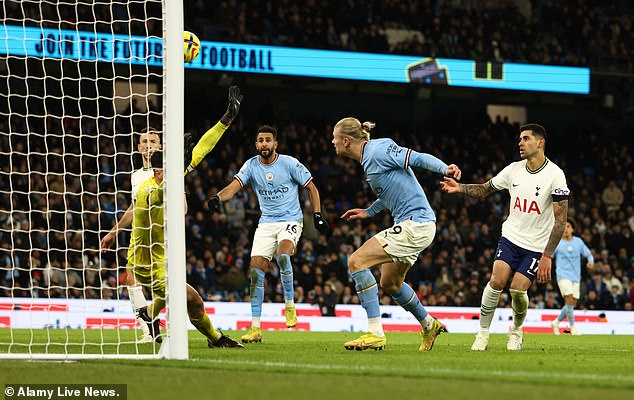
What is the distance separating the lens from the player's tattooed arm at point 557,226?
9.70 meters

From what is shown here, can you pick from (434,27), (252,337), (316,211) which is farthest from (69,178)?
(434,27)

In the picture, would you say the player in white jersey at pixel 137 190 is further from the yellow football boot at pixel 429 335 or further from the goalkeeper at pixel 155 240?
the yellow football boot at pixel 429 335

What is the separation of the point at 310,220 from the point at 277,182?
13.3 metres

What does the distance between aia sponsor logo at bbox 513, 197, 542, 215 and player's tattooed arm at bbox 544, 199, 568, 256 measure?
311 millimetres

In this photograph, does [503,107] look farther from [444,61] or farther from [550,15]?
[444,61]

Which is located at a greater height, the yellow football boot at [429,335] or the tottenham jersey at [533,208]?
the tottenham jersey at [533,208]

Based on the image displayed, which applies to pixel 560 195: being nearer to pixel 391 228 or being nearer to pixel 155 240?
pixel 391 228

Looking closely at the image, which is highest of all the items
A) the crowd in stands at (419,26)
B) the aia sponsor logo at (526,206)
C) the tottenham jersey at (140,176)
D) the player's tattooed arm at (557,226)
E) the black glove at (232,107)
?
the crowd in stands at (419,26)

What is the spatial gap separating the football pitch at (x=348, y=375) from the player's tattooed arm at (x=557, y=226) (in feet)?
3.55

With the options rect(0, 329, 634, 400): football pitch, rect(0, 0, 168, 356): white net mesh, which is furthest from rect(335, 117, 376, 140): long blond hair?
rect(0, 0, 168, 356): white net mesh

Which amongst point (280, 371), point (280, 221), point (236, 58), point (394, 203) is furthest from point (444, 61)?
point (280, 371)

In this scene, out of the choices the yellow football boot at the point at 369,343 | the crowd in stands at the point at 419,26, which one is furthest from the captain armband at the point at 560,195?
the crowd in stands at the point at 419,26

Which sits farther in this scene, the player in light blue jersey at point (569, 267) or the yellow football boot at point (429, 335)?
the player in light blue jersey at point (569, 267)

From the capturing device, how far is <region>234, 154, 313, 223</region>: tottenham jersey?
1298cm
